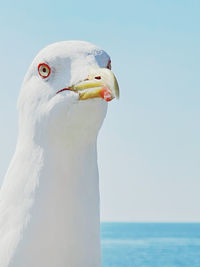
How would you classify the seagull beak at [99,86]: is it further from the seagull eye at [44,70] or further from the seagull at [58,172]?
the seagull eye at [44,70]

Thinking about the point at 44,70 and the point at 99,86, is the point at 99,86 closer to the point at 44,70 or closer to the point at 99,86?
the point at 99,86

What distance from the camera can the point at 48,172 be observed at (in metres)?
3.84

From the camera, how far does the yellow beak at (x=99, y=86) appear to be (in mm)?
3609

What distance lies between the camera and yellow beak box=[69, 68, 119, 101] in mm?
3609

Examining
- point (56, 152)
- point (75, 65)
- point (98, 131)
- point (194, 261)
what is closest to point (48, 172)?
point (56, 152)

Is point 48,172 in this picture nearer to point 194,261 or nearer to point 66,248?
point 66,248

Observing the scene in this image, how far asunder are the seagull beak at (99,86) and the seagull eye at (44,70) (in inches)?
8.7

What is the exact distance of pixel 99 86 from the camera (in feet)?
12.0

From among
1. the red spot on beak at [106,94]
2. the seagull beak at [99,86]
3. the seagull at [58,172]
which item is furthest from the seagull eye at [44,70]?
the red spot on beak at [106,94]

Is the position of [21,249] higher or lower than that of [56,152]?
lower

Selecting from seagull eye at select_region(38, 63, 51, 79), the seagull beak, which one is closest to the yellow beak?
the seagull beak

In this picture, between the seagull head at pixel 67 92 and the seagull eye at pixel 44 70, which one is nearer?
the seagull head at pixel 67 92

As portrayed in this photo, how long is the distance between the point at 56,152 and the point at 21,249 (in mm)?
583

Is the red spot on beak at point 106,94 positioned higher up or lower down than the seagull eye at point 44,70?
lower down
